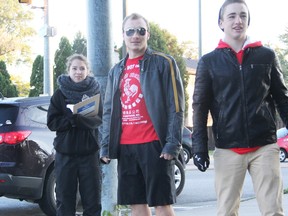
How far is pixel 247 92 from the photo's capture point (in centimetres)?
407

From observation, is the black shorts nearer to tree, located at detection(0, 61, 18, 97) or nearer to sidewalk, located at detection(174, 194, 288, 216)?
sidewalk, located at detection(174, 194, 288, 216)

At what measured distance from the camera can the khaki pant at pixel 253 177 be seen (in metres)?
4.00

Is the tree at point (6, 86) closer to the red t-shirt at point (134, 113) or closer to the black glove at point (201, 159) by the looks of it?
the red t-shirt at point (134, 113)

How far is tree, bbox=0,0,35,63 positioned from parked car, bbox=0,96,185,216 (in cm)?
4319

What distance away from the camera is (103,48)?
6043mm

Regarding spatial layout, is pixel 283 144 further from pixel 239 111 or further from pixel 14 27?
pixel 14 27

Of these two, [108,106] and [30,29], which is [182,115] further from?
[30,29]

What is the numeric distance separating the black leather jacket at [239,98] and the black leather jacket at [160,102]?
312 millimetres

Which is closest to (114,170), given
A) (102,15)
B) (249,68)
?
(102,15)

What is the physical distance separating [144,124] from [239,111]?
2.92 ft

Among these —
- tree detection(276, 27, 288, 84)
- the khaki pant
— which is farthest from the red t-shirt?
tree detection(276, 27, 288, 84)

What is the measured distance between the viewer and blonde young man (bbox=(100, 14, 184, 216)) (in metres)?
4.57

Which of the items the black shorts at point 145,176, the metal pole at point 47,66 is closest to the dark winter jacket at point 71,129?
the black shorts at point 145,176

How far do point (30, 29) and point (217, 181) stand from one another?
4772 cm
